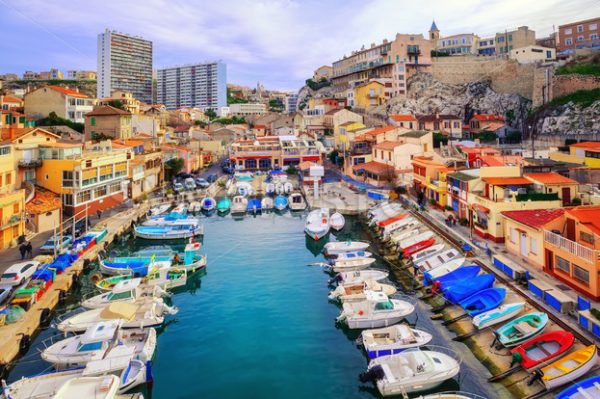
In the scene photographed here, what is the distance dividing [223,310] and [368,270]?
825 centimetres

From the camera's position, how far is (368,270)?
23.6 meters

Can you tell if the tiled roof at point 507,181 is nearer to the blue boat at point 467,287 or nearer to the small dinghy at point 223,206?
the blue boat at point 467,287

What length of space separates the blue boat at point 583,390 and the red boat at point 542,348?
5.11 ft

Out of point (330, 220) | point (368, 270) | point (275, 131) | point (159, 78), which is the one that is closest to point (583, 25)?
point (275, 131)

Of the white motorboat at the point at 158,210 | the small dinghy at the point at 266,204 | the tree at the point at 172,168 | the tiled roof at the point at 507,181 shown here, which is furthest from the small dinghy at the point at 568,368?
the tree at the point at 172,168

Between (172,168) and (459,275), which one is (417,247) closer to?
(459,275)

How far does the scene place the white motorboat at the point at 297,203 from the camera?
136ft

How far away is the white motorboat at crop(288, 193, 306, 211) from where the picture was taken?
41438 mm

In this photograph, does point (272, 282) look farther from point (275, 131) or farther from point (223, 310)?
point (275, 131)

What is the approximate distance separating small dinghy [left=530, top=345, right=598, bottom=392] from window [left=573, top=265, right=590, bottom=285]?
4.52 meters

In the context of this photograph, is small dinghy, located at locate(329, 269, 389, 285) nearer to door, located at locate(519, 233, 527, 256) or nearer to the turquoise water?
the turquoise water

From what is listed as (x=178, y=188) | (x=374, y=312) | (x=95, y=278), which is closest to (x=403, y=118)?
(x=178, y=188)

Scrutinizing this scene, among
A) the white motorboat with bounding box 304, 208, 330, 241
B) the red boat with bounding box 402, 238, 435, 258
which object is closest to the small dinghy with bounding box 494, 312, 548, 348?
the red boat with bounding box 402, 238, 435, 258

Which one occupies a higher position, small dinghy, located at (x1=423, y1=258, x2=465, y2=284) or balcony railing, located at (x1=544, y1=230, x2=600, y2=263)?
balcony railing, located at (x1=544, y1=230, x2=600, y2=263)
